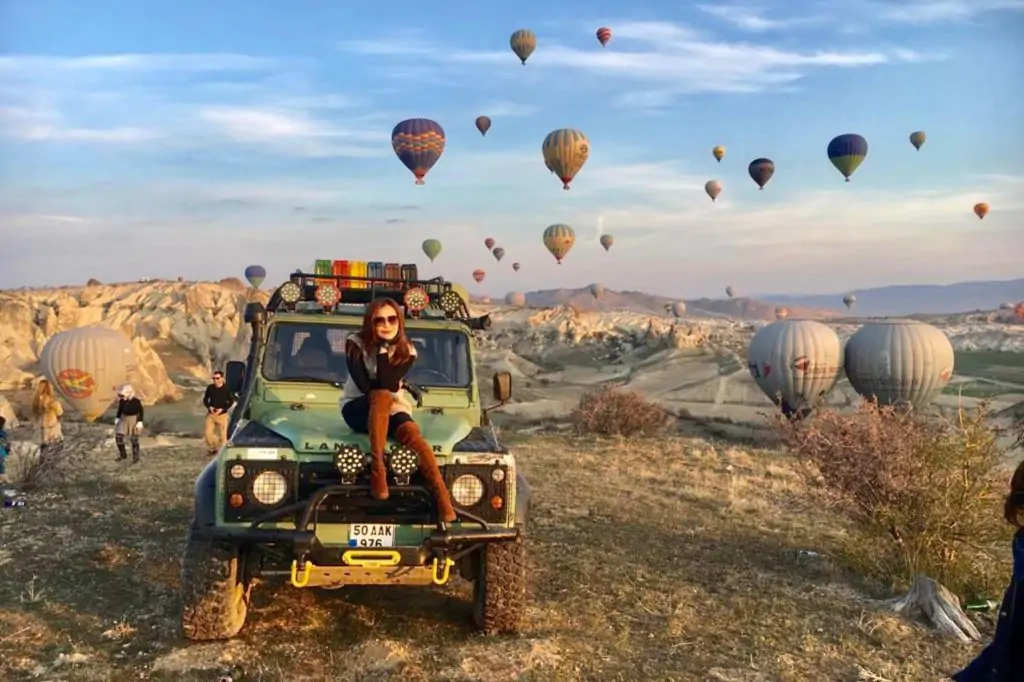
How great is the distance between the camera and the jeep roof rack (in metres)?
7.16

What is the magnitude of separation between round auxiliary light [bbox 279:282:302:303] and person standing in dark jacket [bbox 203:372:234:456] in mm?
8188

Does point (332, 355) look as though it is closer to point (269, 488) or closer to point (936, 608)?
point (269, 488)

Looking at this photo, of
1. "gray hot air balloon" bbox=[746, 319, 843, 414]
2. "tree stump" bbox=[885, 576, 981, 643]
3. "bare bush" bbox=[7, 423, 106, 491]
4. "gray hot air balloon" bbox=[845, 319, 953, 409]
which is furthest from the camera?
"gray hot air balloon" bbox=[746, 319, 843, 414]

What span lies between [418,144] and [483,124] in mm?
19699

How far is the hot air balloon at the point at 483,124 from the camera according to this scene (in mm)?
55781

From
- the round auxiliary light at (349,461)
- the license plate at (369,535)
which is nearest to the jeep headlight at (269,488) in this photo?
the round auxiliary light at (349,461)

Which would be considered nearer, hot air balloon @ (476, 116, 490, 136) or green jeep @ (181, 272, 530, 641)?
green jeep @ (181, 272, 530, 641)

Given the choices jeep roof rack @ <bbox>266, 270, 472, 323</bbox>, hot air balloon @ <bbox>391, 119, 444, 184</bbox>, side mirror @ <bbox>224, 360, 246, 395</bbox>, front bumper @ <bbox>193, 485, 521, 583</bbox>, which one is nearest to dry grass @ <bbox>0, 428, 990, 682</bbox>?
front bumper @ <bbox>193, 485, 521, 583</bbox>

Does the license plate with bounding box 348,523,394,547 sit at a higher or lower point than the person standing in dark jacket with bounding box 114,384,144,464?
higher

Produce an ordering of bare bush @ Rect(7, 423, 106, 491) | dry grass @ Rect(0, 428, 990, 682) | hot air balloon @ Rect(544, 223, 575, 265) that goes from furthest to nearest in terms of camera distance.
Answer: hot air balloon @ Rect(544, 223, 575, 265)
bare bush @ Rect(7, 423, 106, 491)
dry grass @ Rect(0, 428, 990, 682)

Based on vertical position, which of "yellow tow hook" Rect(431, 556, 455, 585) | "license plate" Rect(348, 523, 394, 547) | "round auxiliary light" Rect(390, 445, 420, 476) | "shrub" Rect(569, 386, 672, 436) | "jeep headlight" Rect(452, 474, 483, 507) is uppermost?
"round auxiliary light" Rect(390, 445, 420, 476)

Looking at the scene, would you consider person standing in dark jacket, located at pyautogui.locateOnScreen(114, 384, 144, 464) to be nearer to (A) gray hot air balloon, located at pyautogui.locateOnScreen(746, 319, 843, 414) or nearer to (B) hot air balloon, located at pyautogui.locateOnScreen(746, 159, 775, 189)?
(A) gray hot air balloon, located at pyautogui.locateOnScreen(746, 319, 843, 414)

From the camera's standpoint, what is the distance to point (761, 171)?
53.3 m

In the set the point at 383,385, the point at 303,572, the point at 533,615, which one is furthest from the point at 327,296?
the point at 533,615
